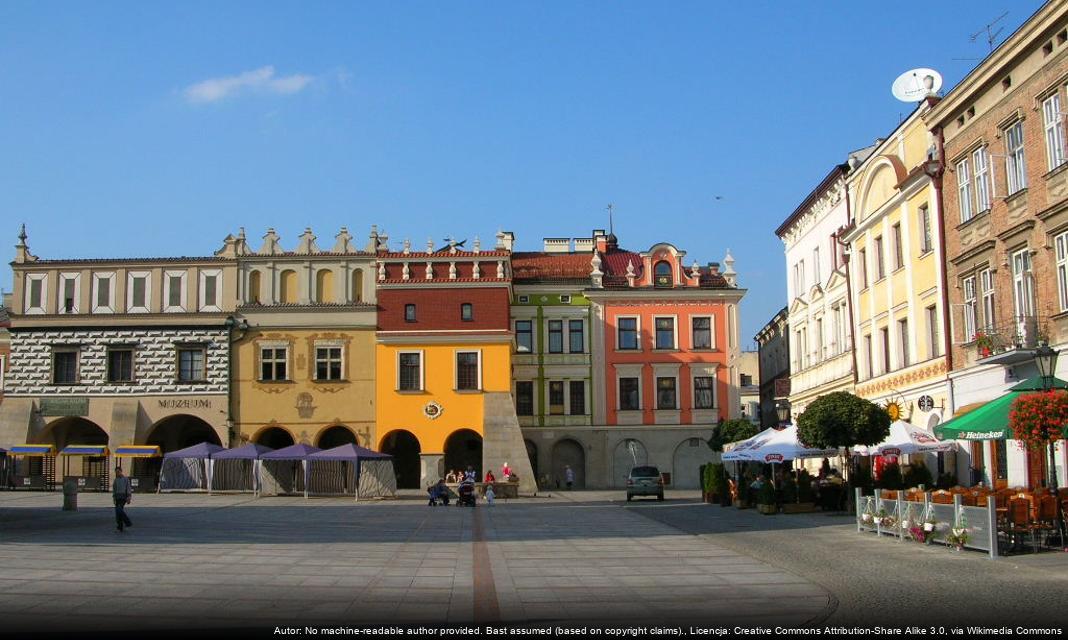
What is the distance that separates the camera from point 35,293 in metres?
57.7

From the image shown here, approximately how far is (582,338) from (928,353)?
31.2 metres

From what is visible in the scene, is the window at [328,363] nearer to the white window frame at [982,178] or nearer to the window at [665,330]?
the window at [665,330]

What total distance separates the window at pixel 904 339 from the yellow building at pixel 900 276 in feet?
0.10

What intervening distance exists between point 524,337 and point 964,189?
35.6m

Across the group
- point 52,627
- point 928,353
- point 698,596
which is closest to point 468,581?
point 698,596

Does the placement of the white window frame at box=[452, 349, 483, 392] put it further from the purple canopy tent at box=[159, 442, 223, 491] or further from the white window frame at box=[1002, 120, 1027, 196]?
the white window frame at box=[1002, 120, 1027, 196]

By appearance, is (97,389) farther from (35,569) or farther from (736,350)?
(35,569)

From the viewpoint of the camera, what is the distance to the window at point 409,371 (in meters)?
56.1

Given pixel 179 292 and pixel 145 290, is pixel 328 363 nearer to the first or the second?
pixel 179 292

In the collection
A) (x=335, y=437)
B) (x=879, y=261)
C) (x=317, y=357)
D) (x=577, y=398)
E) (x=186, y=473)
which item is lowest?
(x=186, y=473)

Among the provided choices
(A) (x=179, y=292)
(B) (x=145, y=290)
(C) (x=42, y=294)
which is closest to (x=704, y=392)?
(A) (x=179, y=292)

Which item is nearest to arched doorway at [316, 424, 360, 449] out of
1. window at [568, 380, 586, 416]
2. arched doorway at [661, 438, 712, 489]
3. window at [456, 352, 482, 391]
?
window at [456, 352, 482, 391]

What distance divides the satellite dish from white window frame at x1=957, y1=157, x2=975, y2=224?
18.0 feet

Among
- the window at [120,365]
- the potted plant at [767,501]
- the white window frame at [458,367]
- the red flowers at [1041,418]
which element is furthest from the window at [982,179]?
the window at [120,365]
